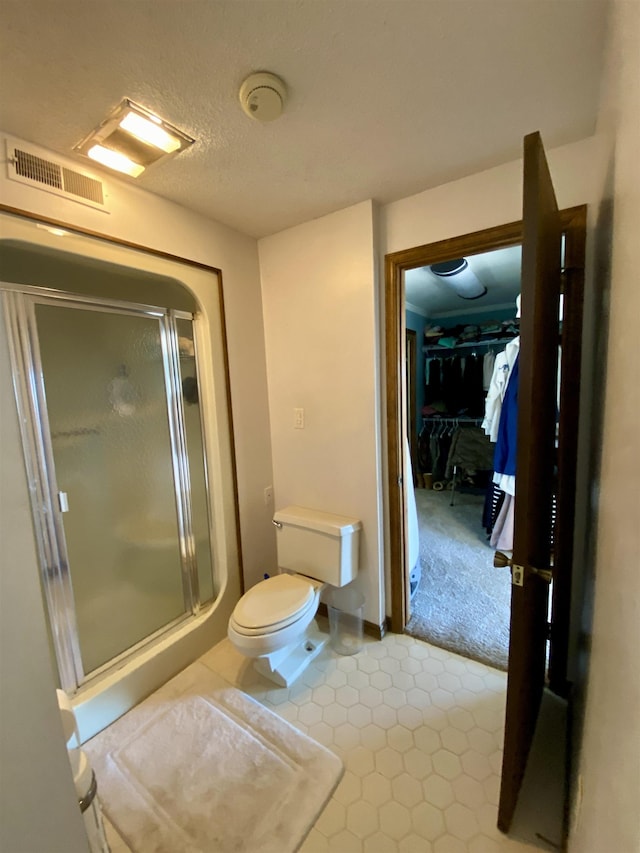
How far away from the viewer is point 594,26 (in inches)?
37.3

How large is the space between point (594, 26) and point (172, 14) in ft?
3.52

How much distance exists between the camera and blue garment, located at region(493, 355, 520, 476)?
2598mm

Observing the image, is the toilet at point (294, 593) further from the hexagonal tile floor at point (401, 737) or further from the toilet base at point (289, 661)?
the hexagonal tile floor at point (401, 737)

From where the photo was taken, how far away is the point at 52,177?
4.49 feet

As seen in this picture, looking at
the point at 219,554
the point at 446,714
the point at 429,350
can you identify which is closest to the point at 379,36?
the point at 219,554

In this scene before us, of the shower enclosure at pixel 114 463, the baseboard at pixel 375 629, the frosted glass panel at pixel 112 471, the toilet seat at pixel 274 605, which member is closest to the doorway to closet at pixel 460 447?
the baseboard at pixel 375 629

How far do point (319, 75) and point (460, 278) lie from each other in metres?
2.49

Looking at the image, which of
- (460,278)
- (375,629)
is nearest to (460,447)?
(460,278)

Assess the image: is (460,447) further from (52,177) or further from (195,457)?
(52,177)

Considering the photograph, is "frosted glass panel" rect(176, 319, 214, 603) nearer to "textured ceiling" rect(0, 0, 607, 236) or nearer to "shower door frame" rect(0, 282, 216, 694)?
"shower door frame" rect(0, 282, 216, 694)

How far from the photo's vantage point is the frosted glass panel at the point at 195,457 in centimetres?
202

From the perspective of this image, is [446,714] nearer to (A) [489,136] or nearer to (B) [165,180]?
(A) [489,136]

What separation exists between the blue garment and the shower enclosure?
197cm

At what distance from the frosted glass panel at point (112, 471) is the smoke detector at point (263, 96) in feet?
3.63
